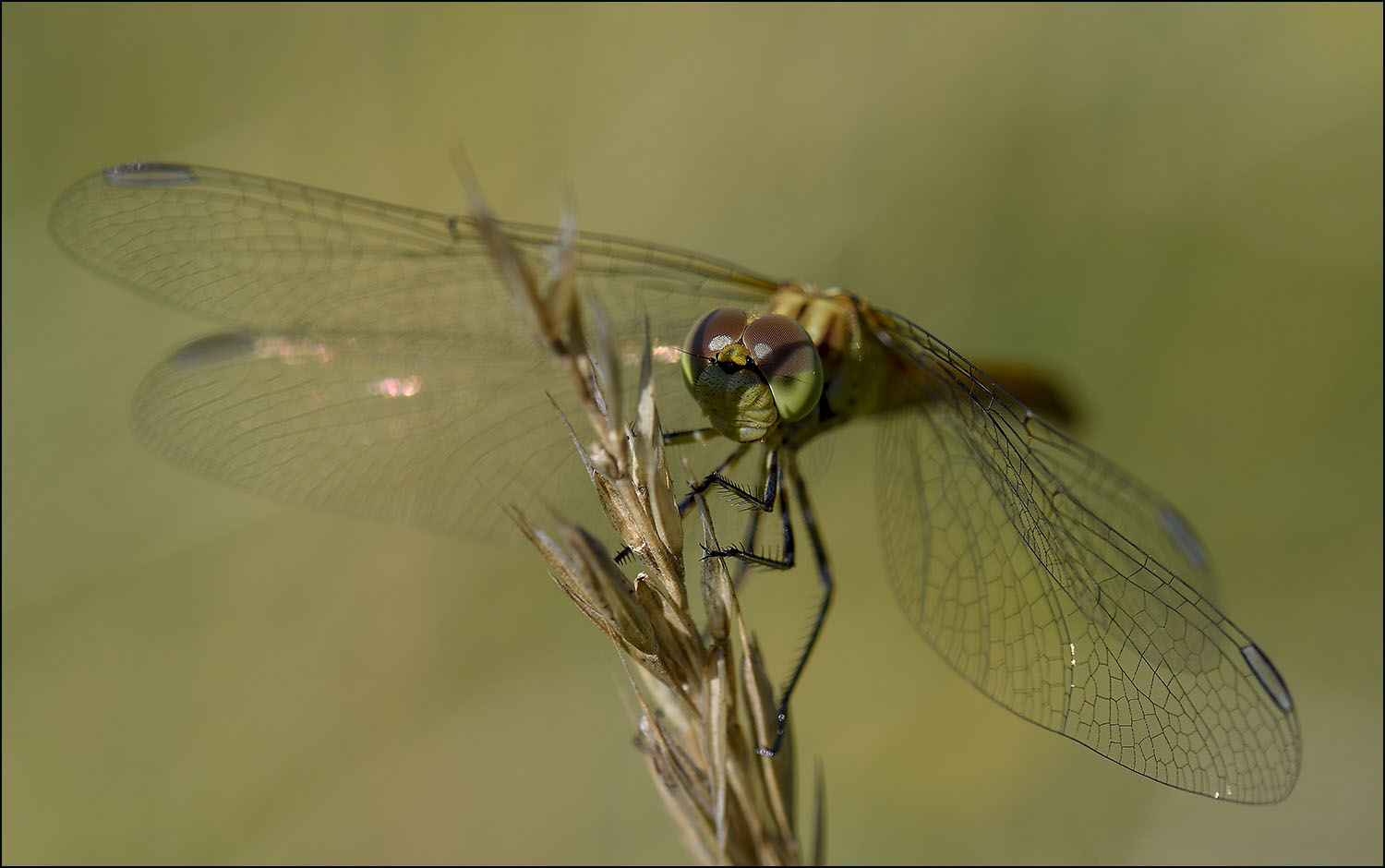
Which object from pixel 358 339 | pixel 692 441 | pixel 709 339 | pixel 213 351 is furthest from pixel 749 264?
pixel 213 351

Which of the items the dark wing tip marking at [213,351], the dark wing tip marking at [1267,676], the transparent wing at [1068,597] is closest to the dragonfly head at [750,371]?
the transparent wing at [1068,597]

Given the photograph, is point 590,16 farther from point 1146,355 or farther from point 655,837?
point 655,837

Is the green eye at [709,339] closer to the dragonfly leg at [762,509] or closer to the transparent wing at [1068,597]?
the dragonfly leg at [762,509]

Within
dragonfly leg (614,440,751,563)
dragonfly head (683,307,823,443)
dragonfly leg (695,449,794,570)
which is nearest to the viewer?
dragonfly leg (695,449,794,570)

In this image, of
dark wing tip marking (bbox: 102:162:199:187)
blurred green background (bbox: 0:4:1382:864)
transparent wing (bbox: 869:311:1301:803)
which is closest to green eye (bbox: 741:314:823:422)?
transparent wing (bbox: 869:311:1301:803)

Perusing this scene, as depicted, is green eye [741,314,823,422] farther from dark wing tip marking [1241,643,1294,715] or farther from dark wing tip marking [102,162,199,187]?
dark wing tip marking [102,162,199,187]

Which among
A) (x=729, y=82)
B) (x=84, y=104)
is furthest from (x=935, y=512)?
(x=84, y=104)
